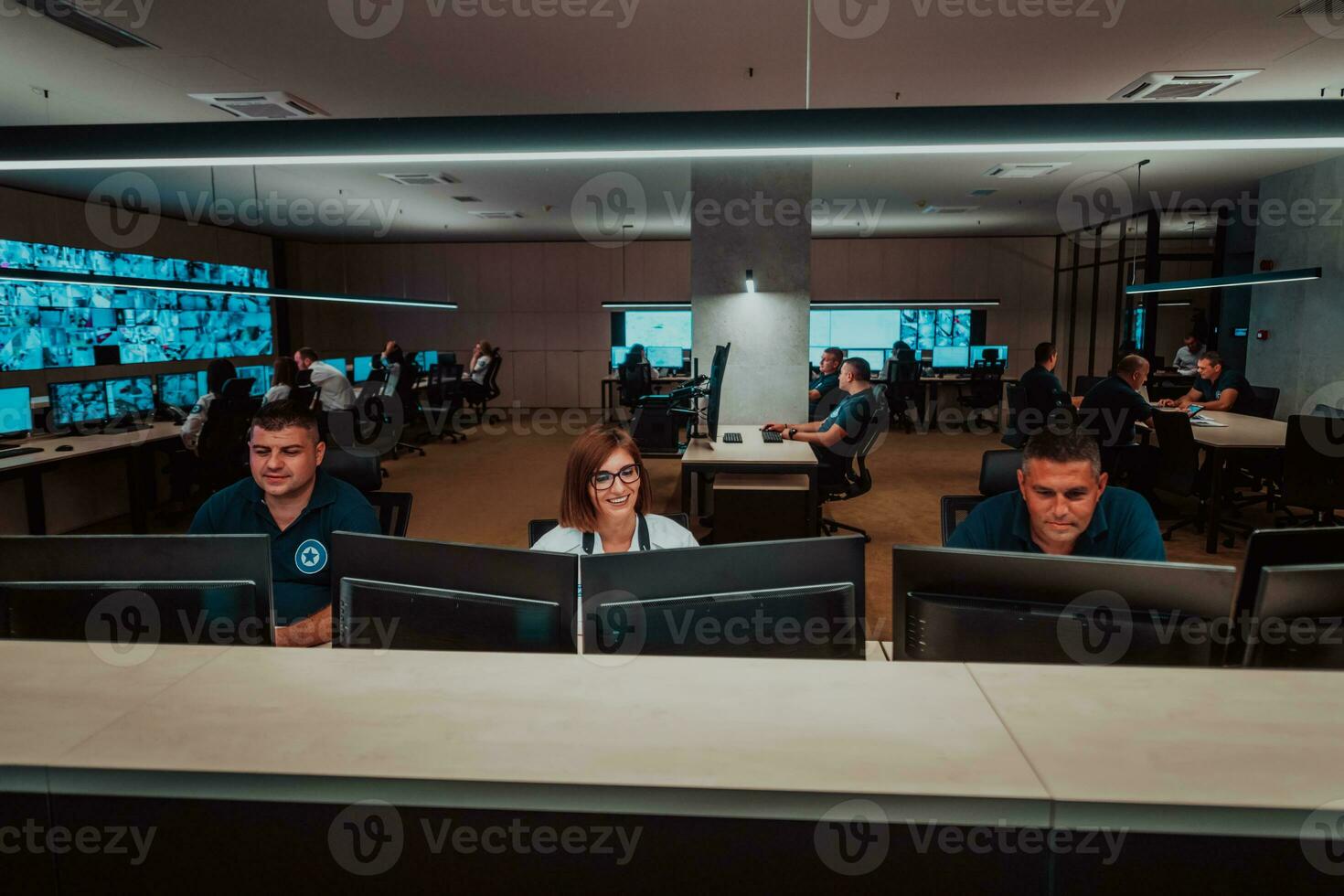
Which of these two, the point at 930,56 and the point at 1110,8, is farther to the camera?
the point at 930,56

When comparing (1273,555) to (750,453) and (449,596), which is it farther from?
(750,453)

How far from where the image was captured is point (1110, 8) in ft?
13.3

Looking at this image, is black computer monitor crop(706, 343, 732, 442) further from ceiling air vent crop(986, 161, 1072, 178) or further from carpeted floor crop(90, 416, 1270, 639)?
ceiling air vent crop(986, 161, 1072, 178)

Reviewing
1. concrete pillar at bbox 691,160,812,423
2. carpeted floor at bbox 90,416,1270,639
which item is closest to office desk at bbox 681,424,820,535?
carpeted floor at bbox 90,416,1270,639

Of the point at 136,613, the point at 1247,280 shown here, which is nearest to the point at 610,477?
the point at 136,613

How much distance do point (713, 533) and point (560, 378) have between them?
32.9 ft

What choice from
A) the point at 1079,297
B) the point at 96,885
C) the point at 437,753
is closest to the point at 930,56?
the point at 437,753

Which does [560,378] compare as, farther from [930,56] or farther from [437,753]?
[437,753]

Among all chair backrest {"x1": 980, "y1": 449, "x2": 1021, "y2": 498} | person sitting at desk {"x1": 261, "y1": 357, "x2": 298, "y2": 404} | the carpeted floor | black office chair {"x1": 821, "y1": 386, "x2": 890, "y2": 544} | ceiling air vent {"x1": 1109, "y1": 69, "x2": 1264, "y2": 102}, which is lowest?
the carpeted floor

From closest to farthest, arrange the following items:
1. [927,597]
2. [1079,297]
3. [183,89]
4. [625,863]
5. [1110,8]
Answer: [625,863]
[927,597]
[1110,8]
[183,89]
[1079,297]

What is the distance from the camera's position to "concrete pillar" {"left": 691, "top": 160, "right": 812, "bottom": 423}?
262 inches

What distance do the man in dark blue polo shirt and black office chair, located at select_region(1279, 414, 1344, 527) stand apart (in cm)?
383

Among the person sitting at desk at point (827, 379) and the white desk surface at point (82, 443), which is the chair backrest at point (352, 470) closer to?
the white desk surface at point (82, 443)

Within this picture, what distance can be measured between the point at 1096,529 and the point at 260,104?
5.83 m
